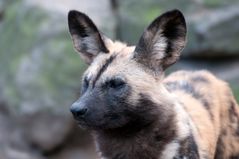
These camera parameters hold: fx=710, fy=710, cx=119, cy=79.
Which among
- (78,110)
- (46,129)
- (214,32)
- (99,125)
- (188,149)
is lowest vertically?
(46,129)

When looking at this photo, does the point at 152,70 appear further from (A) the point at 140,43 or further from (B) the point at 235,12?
(B) the point at 235,12

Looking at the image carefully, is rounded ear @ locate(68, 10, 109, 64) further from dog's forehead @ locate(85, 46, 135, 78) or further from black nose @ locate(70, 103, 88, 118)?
black nose @ locate(70, 103, 88, 118)

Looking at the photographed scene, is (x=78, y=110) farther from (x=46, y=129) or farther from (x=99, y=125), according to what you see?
(x=46, y=129)

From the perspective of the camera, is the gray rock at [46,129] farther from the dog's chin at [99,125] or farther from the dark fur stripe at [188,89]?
the dog's chin at [99,125]

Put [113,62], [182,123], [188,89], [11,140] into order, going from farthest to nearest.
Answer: [11,140] < [188,89] < [182,123] < [113,62]

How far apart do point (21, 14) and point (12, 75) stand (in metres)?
0.81

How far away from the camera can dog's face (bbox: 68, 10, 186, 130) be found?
4.07m

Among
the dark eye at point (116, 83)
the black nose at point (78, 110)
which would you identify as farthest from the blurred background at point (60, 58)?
the black nose at point (78, 110)

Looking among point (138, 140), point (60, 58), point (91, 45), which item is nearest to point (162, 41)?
point (91, 45)

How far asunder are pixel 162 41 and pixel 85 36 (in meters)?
0.55

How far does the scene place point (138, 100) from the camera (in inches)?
163

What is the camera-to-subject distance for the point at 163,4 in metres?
7.80

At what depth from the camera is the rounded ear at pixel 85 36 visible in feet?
14.7

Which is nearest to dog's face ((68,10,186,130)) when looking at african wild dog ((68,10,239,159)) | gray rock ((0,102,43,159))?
african wild dog ((68,10,239,159))
